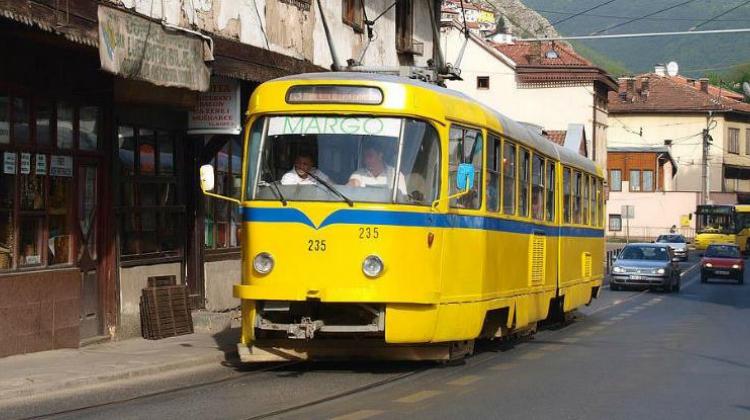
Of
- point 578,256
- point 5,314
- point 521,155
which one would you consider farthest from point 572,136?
point 5,314

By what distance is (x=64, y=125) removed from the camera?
16250mm

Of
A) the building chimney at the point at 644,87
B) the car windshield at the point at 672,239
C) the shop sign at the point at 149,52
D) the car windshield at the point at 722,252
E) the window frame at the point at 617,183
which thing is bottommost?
the car windshield at the point at 722,252

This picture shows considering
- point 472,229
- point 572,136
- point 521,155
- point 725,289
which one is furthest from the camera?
point 572,136

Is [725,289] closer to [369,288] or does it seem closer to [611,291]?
[611,291]

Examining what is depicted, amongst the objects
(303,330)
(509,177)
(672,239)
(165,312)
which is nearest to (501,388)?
(303,330)

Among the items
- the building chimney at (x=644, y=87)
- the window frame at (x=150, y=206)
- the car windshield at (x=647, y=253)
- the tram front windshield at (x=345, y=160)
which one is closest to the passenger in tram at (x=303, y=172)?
the tram front windshield at (x=345, y=160)

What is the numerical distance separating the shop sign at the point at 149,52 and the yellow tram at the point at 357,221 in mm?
1914

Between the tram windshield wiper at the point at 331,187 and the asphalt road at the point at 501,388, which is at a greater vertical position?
the tram windshield wiper at the point at 331,187

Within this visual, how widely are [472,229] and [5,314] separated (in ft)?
17.9

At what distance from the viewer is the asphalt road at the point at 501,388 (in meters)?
11.0

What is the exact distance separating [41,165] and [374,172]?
4.83 meters

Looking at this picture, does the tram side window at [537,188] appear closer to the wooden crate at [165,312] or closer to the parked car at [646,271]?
the wooden crate at [165,312]

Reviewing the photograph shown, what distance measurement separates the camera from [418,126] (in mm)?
13453

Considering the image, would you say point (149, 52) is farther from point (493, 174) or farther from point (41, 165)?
point (493, 174)
